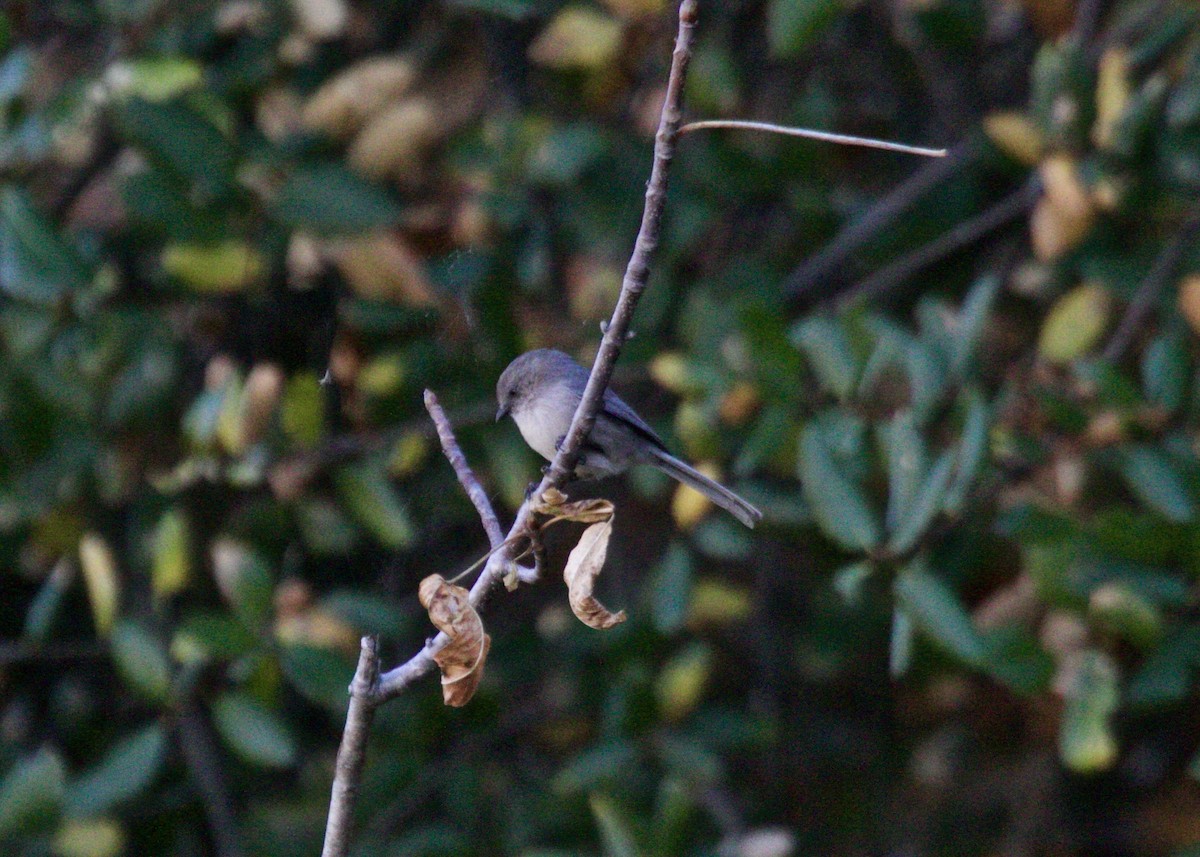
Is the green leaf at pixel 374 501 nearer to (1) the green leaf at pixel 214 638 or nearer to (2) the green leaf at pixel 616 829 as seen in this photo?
(1) the green leaf at pixel 214 638

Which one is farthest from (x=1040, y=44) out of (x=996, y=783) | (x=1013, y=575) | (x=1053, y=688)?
(x=996, y=783)

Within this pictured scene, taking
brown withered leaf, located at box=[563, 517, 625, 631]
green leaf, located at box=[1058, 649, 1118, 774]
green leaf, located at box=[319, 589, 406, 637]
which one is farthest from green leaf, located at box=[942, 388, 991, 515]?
brown withered leaf, located at box=[563, 517, 625, 631]

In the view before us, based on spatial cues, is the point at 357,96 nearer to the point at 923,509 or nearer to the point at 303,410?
the point at 303,410

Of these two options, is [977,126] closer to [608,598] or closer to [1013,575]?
[1013,575]

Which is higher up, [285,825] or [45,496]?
[45,496]

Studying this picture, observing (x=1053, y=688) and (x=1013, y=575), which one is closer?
(x=1053, y=688)

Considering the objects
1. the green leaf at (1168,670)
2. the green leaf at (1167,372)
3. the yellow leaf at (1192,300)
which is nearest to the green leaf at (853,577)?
the green leaf at (1168,670)
